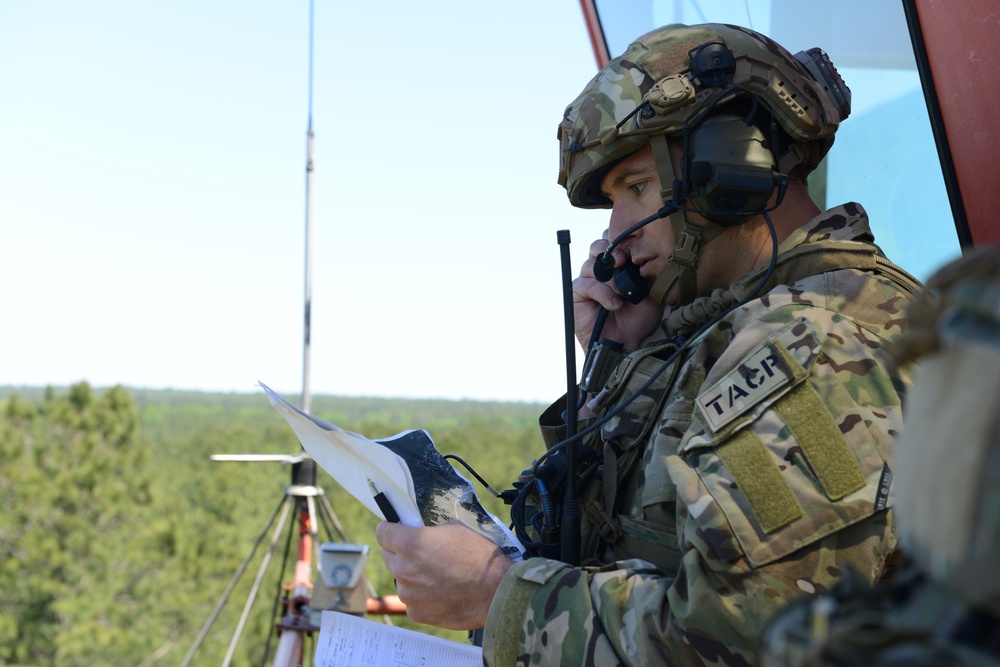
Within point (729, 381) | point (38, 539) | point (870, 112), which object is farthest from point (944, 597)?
point (38, 539)

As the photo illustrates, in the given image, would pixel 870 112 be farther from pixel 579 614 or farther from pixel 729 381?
pixel 579 614

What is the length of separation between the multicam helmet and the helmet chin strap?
5 cm

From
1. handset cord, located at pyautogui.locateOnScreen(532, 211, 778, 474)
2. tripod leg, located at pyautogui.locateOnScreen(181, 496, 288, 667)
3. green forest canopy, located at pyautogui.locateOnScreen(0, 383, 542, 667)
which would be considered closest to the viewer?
handset cord, located at pyautogui.locateOnScreen(532, 211, 778, 474)

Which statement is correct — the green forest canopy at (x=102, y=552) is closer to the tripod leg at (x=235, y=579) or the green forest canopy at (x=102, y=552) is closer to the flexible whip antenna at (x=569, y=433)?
the tripod leg at (x=235, y=579)

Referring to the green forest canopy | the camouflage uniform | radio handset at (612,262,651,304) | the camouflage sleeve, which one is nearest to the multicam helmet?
radio handset at (612,262,651,304)

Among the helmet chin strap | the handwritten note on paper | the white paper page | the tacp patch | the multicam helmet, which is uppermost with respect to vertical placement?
the multicam helmet

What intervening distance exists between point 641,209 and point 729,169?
0.24 m

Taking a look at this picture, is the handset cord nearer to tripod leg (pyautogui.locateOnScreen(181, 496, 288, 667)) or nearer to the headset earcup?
the headset earcup

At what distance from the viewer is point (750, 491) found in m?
1.51

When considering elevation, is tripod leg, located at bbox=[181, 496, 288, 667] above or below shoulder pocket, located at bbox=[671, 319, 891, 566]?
below

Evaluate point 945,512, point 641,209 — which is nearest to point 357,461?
point 641,209

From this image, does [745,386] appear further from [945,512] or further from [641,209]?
[945,512]

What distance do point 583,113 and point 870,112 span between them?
1.16 meters

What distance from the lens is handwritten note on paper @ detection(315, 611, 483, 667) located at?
1.98 metres
